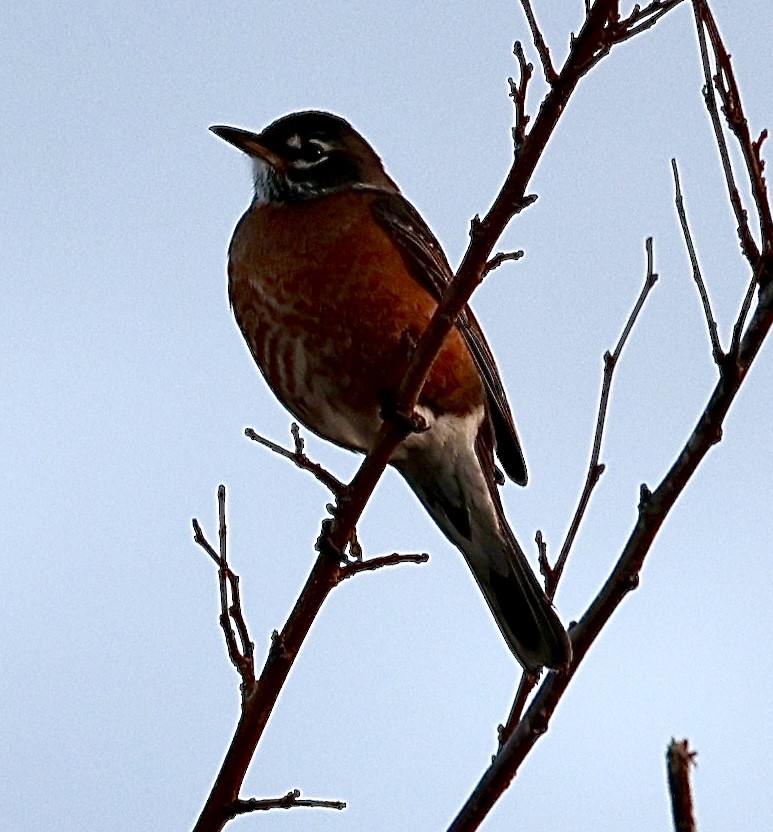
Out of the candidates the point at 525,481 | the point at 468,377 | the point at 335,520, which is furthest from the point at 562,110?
the point at 525,481

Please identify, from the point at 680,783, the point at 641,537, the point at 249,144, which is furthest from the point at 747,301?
the point at 249,144

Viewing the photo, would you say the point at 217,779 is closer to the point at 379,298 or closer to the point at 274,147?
the point at 379,298

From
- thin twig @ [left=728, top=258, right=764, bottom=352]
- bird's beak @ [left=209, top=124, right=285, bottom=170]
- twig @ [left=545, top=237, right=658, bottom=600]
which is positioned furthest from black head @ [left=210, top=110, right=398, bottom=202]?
thin twig @ [left=728, top=258, right=764, bottom=352]

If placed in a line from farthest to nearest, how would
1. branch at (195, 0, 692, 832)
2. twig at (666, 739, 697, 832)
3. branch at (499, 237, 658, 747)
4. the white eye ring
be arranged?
the white eye ring → branch at (499, 237, 658, 747) → branch at (195, 0, 692, 832) → twig at (666, 739, 697, 832)

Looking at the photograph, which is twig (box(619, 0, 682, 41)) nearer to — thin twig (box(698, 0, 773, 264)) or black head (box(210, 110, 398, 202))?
thin twig (box(698, 0, 773, 264))

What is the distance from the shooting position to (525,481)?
5910 millimetres

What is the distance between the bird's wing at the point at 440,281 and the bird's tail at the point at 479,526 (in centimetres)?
27

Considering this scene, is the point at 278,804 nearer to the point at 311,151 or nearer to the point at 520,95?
the point at 520,95

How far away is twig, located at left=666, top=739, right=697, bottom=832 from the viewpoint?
2404mm

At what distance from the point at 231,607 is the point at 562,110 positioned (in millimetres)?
1618

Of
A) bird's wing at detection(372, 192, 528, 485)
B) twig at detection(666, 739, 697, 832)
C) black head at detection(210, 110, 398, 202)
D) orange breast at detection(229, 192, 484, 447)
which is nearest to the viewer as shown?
twig at detection(666, 739, 697, 832)

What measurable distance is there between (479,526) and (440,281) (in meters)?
1.10

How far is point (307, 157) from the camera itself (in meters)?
6.05

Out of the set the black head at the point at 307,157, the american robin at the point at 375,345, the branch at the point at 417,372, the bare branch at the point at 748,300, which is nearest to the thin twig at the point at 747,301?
the bare branch at the point at 748,300
